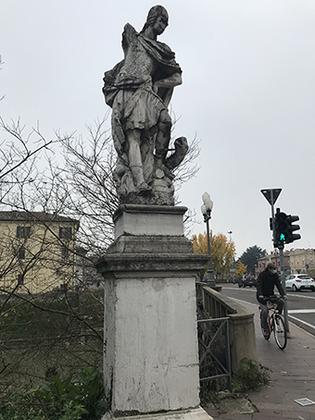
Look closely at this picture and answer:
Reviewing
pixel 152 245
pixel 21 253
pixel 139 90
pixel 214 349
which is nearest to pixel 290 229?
pixel 214 349

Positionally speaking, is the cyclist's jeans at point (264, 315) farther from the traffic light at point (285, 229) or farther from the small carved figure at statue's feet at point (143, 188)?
the small carved figure at statue's feet at point (143, 188)

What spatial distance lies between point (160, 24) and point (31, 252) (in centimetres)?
432

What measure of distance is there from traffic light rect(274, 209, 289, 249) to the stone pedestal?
26.3 feet

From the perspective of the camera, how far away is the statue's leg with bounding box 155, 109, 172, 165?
4441mm

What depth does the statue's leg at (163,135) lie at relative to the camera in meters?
4.44

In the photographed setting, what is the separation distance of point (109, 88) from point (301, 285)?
3544 cm

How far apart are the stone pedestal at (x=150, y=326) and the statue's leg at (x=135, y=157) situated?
356mm

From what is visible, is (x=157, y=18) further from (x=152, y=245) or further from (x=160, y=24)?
(x=152, y=245)

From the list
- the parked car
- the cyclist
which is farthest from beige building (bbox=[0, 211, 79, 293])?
the parked car

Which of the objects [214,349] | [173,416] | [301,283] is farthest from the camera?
[301,283]

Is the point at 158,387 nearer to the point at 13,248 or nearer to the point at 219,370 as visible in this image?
the point at 219,370

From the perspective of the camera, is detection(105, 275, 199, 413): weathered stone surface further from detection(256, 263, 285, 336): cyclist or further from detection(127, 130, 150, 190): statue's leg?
detection(256, 263, 285, 336): cyclist

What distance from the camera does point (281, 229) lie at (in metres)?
11.3

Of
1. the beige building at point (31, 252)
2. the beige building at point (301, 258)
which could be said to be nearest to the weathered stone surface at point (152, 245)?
the beige building at point (31, 252)
